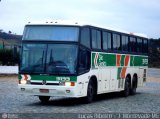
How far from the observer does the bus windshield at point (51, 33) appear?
21031mm

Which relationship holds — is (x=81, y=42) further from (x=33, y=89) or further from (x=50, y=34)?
(x=33, y=89)

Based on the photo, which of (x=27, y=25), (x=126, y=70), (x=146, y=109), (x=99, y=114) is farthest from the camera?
(x=126, y=70)

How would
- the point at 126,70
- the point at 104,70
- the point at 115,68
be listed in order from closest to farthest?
the point at 104,70
the point at 115,68
the point at 126,70

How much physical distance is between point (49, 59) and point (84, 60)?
1.49 meters

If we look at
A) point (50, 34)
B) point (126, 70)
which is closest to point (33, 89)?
point (50, 34)

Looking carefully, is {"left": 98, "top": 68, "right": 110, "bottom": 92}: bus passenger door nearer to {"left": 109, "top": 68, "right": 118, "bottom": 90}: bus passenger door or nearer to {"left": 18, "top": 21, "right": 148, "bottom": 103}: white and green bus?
{"left": 18, "top": 21, "right": 148, "bottom": 103}: white and green bus

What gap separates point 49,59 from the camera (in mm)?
20812

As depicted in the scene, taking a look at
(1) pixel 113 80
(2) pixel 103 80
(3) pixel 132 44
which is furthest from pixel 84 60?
(3) pixel 132 44

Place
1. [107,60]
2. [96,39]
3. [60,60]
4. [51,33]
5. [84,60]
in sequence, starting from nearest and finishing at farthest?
[60,60] → [51,33] → [84,60] → [96,39] → [107,60]

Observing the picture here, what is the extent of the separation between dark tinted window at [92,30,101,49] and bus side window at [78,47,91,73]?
0.97 meters

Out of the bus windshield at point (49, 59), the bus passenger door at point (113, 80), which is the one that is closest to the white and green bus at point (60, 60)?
the bus windshield at point (49, 59)

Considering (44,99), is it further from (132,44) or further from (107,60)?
(132,44)

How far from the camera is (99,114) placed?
17266mm

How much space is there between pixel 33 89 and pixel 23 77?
0.61 metres
